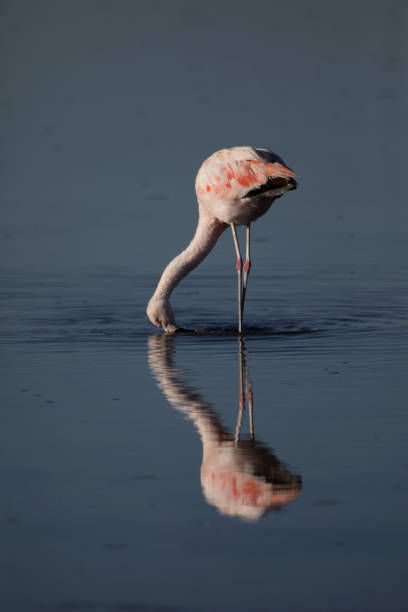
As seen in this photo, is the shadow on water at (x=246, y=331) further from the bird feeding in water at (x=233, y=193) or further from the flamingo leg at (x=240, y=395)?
the flamingo leg at (x=240, y=395)

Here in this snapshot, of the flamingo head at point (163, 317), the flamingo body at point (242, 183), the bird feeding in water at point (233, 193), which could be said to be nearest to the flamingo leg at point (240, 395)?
the flamingo head at point (163, 317)

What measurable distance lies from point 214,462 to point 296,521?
3.15 feet

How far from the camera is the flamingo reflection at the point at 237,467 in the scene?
582 centimetres

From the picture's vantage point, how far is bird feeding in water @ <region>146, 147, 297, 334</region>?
1077 cm

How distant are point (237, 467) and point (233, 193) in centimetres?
506

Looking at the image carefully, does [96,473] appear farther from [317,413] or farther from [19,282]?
[19,282]

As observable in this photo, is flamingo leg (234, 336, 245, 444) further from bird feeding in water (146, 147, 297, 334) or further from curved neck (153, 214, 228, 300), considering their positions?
curved neck (153, 214, 228, 300)

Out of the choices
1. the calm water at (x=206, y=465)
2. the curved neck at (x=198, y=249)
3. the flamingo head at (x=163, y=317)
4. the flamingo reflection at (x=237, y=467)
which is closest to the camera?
the calm water at (x=206, y=465)

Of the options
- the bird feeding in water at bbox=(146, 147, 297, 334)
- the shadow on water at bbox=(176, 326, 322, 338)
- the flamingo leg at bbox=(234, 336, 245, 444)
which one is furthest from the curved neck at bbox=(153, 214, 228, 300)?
the flamingo leg at bbox=(234, 336, 245, 444)

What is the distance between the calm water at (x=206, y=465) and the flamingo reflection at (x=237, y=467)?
2 cm

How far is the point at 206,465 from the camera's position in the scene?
641 centimetres

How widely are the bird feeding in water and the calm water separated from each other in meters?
0.31

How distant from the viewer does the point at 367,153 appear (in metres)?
22.5

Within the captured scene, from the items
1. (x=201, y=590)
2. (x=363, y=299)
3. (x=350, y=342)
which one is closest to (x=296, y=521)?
(x=201, y=590)
